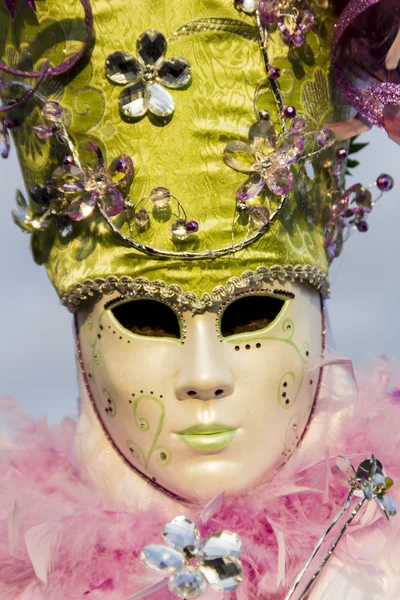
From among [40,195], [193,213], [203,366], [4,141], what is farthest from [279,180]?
[4,141]

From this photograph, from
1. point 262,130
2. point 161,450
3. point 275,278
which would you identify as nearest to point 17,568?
point 161,450

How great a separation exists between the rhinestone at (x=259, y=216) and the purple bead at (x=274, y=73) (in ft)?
0.81

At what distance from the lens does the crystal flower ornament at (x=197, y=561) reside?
1.20 metres

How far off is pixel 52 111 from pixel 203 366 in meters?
0.56

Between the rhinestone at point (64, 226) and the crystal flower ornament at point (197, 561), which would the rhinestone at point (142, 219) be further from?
the crystal flower ornament at point (197, 561)

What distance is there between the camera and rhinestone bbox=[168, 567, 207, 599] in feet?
3.94

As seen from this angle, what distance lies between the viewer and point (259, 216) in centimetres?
164

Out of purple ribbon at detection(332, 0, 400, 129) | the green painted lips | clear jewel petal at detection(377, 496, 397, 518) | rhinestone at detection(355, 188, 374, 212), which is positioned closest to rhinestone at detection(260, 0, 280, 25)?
purple ribbon at detection(332, 0, 400, 129)

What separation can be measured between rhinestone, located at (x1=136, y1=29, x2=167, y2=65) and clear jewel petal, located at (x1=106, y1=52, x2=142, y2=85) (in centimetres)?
2

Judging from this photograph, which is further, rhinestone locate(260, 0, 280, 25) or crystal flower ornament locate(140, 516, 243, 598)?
rhinestone locate(260, 0, 280, 25)

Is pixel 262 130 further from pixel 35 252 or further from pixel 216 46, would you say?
pixel 35 252

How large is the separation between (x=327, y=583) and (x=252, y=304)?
539 mm

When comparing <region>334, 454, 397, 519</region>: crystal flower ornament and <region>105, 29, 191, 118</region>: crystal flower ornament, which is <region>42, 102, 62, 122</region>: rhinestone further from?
<region>334, 454, 397, 519</region>: crystal flower ornament

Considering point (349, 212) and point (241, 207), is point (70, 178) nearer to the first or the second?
point (241, 207)
